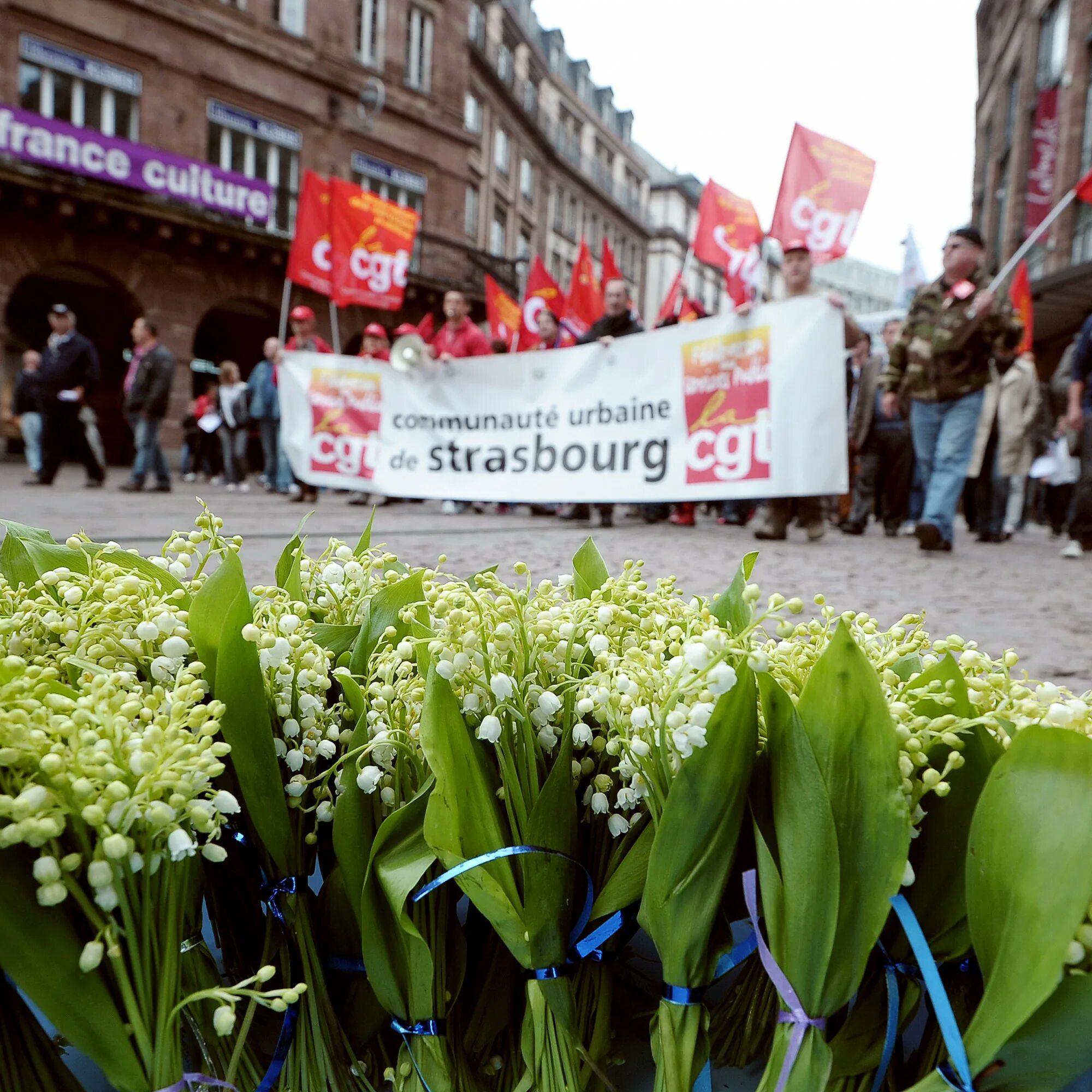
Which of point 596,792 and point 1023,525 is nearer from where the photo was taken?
point 596,792

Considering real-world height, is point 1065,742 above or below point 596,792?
above

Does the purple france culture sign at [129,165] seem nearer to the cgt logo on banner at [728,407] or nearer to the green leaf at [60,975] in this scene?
the cgt logo on banner at [728,407]

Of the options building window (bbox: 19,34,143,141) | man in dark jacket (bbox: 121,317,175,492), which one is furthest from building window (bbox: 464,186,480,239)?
man in dark jacket (bbox: 121,317,175,492)

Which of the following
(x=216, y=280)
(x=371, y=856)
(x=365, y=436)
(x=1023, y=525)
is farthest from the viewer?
(x=216, y=280)

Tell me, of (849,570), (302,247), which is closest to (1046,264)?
(302,247)

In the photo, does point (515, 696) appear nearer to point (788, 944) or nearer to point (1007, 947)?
point (788, 944)

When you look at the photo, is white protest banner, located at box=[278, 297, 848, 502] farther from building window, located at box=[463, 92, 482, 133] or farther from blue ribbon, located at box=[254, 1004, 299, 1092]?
building window, located at box=[463, 92, 482, 133]

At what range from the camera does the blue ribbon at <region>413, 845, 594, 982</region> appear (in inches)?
30.6

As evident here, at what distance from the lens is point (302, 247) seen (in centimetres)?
1164

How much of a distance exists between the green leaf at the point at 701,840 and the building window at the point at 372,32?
2687 centimetres

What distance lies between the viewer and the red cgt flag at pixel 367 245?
38.4 ft

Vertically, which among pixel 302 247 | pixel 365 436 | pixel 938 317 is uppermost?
pixel 302 247

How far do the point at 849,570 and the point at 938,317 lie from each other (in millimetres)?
2196

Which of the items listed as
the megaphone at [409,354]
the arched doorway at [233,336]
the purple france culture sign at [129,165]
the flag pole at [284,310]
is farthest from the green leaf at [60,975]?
the arched doorway at [233,336]
